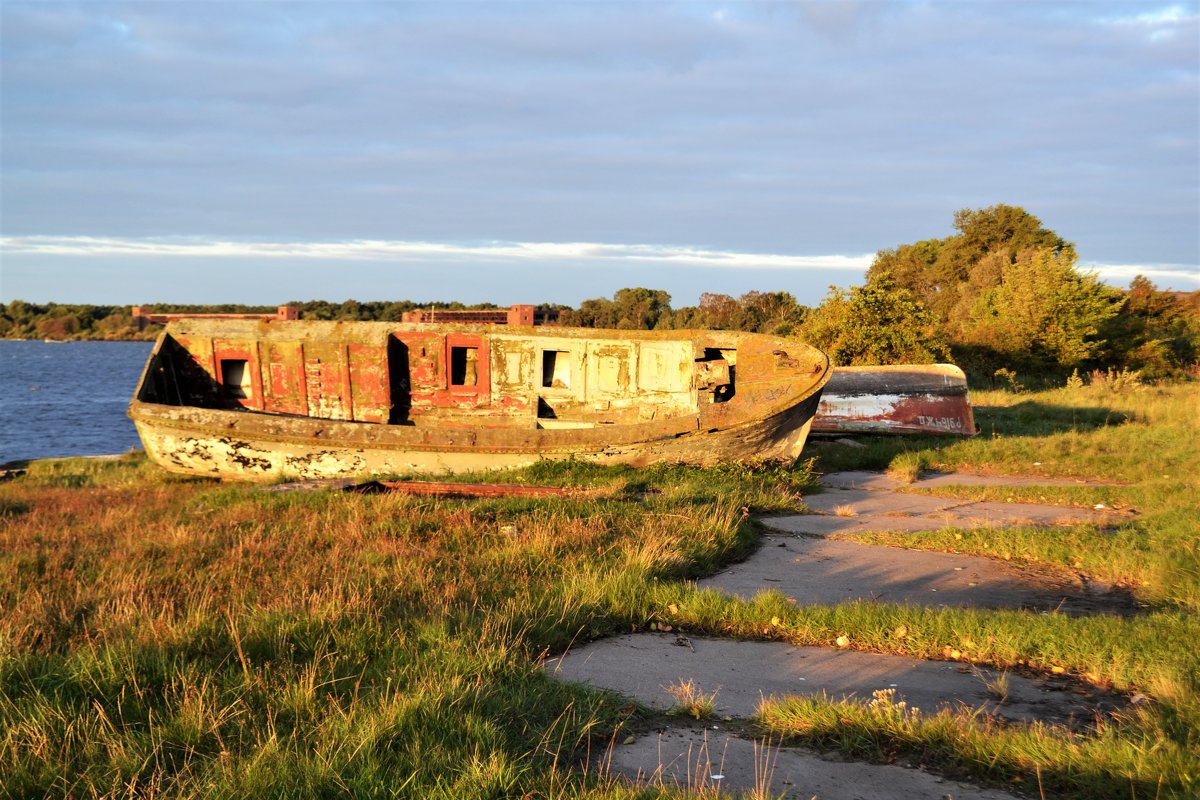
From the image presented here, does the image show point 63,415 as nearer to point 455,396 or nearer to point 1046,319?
point 455,396

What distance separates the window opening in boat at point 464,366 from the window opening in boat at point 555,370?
4.63 feet

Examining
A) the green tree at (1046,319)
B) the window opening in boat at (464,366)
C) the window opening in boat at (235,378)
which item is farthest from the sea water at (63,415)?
the green tree at (1046,319)

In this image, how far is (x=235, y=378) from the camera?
1698 cm

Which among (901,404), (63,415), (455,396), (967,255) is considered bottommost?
(63,415)

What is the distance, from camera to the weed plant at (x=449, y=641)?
12.2 feet

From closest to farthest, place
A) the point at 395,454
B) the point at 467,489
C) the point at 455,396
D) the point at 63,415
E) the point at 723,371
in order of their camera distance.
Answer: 1. the point at 467,489
2. the point at 395,454
3. the point at 723,371
4. the point at 455,396
5. the point at 63,415

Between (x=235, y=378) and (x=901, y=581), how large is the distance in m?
14.4

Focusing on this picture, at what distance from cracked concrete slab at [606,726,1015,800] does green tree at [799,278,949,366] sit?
20.7 metres

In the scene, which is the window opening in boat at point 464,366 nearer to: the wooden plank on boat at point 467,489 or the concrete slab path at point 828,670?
the wooden plank on boat at point 467,489

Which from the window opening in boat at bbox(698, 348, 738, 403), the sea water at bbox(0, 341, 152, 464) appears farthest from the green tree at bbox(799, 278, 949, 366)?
the sea water at bbox(0, 341, 152, 464)

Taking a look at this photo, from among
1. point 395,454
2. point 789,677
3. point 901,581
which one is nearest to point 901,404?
point 901,581

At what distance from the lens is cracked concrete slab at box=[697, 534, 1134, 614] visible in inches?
270

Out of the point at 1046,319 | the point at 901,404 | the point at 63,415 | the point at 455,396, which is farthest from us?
the point at 63,415

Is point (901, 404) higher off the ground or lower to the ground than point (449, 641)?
higher
